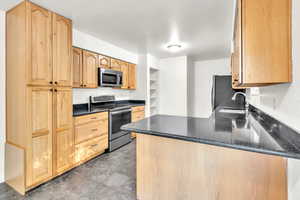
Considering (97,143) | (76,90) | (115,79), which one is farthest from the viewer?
(115,79)

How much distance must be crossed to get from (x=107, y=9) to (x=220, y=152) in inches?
90.3

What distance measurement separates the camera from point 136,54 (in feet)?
15.3

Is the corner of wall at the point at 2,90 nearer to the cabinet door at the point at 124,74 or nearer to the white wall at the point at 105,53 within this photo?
the white wall at the point at 105,53

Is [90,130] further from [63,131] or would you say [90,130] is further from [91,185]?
[91,185]

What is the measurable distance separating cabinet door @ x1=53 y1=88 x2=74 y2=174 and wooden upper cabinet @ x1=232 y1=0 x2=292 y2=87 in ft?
7.61

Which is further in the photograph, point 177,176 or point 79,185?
point 79,185

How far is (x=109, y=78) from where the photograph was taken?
11.6 ft

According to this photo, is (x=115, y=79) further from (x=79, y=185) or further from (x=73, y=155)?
(x=79, y=185)

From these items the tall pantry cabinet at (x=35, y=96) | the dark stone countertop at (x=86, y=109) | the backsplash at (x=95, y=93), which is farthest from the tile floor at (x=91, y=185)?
the backsplash at (x=95, y=93)

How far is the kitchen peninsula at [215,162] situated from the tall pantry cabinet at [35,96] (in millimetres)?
1377

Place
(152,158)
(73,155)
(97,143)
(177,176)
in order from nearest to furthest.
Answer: (177,176), (152,158), (73,155), (97,143)

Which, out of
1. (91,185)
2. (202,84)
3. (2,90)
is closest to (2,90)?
(2,90)

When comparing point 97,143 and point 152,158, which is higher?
point 152,158

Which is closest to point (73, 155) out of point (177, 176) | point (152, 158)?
point (152, 158)
